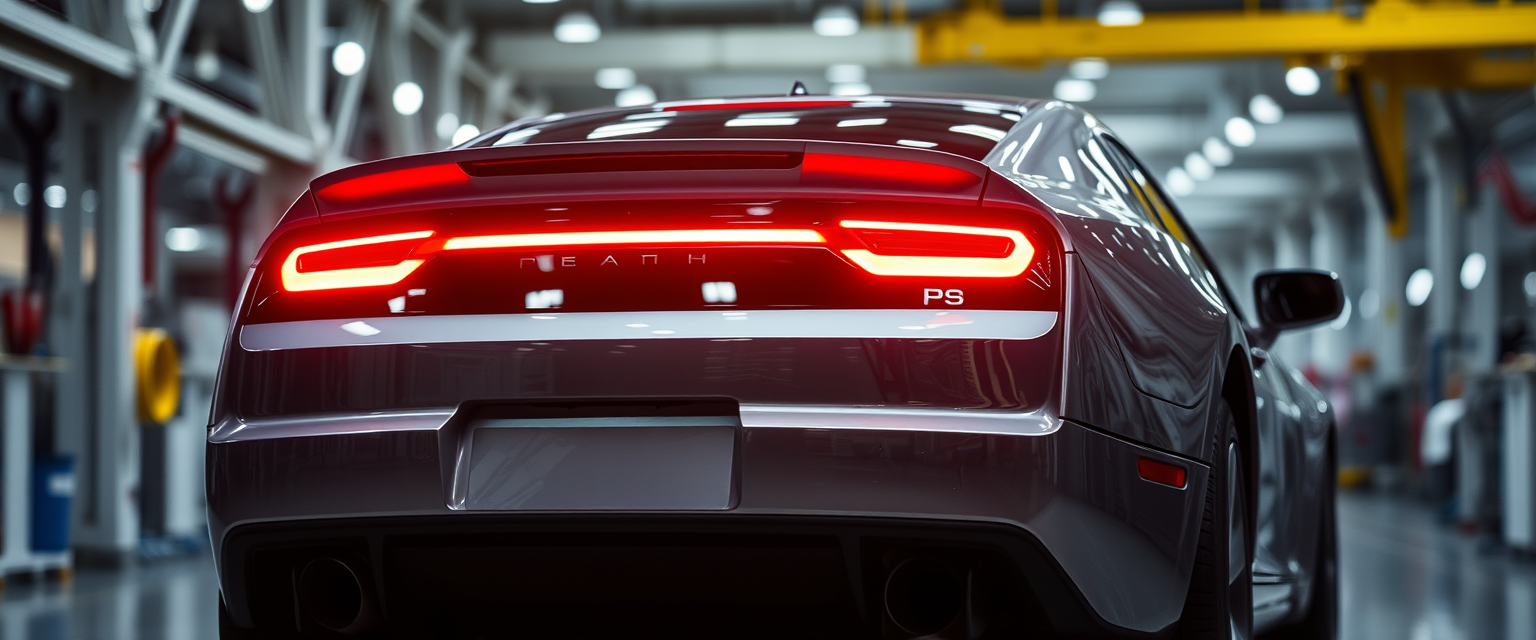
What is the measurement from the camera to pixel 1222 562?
257cm

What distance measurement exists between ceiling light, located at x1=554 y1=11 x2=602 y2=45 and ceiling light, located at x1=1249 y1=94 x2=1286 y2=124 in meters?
7.22

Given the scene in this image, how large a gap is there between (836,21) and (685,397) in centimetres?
1444

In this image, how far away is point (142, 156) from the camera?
1017 cm

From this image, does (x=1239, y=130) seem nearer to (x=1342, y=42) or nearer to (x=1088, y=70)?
(x=1088, y=70)

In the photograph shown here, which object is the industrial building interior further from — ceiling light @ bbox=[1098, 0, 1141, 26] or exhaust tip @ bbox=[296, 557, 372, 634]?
exhaust tip @ bbox=[296, 557, 372, 634]

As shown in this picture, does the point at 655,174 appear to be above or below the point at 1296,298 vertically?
above

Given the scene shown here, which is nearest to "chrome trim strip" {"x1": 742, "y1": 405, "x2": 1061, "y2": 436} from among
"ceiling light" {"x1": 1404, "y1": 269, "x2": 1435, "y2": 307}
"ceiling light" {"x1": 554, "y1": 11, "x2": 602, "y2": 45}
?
"ceiling light" {"x1": 554, "y1": 11, "x2": 602, "y2": 45}

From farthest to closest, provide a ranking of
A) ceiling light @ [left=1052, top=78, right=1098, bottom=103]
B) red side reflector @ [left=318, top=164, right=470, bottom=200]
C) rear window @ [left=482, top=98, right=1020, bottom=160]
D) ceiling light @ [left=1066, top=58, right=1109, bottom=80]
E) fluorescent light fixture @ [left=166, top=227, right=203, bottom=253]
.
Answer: fluorescent light fixture @ [left=166, top=227, right=203, bottom=253], ceiling light @ [left=1052, top=78, right=1098, bottom=103], ceiling light @ [left=1066, top=58, right=1109, bottom=80], rear window @ [left=482, top=98, right=1020, bottom=160], red side reflector @ [left=318, top=164, right=470, bottom=200]

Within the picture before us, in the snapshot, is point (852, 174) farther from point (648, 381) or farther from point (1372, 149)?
point (1372, 149)

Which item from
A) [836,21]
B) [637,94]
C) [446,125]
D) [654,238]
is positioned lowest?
[654,238]

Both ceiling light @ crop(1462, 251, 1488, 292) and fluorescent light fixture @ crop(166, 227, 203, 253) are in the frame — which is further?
fluorescent light fixture @ crop(166, 227, 203, 253)

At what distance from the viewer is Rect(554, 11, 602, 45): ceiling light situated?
50.7ft

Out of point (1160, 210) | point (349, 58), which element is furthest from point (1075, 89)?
point (1160, 210)

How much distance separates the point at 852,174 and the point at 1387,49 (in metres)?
12.7
